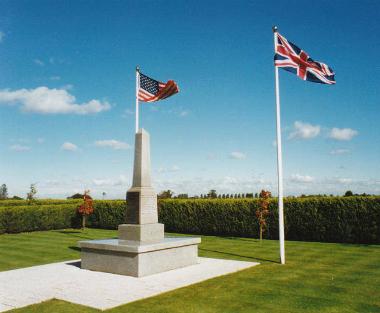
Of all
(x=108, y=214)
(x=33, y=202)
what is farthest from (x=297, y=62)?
(x=33, y=202)

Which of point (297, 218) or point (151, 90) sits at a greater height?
point (151, 90)

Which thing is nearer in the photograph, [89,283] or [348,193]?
[89,283]

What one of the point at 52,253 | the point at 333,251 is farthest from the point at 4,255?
the point at 333,251

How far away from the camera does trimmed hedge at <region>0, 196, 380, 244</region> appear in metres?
18.1

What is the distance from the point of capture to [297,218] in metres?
19.6

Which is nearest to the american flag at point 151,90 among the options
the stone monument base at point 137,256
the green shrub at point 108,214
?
the stone monument base at point 137,256

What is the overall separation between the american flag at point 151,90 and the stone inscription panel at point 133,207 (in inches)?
210

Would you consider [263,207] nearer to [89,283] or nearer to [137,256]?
[137,256]

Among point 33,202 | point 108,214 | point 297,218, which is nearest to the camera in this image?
point 297,218

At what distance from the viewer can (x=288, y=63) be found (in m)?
12.4

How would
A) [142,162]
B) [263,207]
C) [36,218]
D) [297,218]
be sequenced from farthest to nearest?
[36,218] → [297,218] → [263,207] → [142,162]

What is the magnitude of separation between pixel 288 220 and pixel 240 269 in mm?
9380

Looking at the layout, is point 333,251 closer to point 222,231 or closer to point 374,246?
point 374,246

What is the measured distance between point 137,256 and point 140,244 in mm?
578
